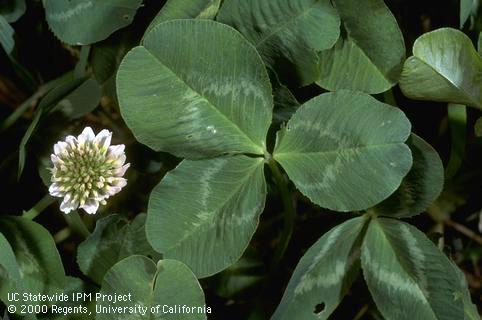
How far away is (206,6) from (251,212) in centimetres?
33

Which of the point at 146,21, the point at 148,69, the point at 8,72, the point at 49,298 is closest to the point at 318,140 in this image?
the point at 148,69

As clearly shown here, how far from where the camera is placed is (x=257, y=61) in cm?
94

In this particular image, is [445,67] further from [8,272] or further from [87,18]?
[8,272]

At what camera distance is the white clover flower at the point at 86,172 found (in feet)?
3.48

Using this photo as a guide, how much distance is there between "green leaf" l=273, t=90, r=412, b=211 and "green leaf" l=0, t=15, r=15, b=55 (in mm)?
556

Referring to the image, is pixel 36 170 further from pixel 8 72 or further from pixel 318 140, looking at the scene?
pixel 318 140

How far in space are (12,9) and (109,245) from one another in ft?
1.54

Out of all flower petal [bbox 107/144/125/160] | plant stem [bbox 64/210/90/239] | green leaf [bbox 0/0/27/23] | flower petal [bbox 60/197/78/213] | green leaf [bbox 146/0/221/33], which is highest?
green leaf [bbox 146/0/221/33]

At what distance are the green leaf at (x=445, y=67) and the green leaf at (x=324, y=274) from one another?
0.72 ft

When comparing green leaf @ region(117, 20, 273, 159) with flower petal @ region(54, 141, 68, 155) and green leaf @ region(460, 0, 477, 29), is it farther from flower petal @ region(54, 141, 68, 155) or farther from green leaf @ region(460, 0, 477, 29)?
green leaf @ region(460, 0, 477, 29)

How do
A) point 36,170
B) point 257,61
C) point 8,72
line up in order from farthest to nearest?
point 8,72, point 36,170, point 257,61

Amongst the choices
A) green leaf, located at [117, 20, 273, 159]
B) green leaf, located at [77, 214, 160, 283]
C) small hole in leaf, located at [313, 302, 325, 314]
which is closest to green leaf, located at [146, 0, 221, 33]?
green leaf, located at [117, 20, 273, 159]

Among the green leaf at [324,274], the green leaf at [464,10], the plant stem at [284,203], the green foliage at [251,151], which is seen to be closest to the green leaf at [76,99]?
the green foliage at [251,151]

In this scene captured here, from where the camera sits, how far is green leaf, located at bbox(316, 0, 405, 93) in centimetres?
101
